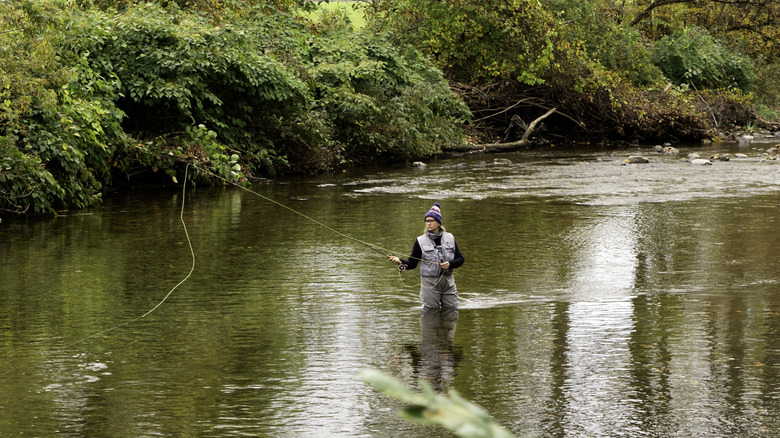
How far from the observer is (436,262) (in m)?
8.75

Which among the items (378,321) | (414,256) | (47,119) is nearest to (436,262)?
(414,256)

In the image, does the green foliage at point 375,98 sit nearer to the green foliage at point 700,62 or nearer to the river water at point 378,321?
the river water at point 378,321

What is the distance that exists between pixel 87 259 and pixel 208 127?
9.93 metres

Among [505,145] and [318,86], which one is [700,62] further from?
[318,86]

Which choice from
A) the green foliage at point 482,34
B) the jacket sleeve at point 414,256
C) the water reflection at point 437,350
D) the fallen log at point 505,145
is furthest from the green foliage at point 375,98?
the water reflection at point 437,350

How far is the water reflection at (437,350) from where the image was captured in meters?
6.93

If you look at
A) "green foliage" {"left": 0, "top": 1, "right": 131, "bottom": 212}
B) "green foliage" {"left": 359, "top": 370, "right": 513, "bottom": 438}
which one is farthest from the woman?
"green foliage" {"left": 359, "top": 370, "right": 513, "bottom": 438}

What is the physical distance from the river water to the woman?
0.20 m

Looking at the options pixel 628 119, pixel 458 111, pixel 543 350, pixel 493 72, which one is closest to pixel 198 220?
pixel 543 350

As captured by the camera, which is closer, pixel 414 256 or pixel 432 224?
pixel 432 224

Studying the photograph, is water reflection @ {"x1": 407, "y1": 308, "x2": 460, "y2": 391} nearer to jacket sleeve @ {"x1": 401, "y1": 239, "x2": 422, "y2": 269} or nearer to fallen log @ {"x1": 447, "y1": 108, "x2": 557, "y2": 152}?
jacket sleeve @ {"x1": 401, "y1": 239, "x2": 422, "y2": 269}

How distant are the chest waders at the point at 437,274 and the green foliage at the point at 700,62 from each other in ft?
103

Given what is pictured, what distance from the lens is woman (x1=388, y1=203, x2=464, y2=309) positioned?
873 cm

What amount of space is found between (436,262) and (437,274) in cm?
15
